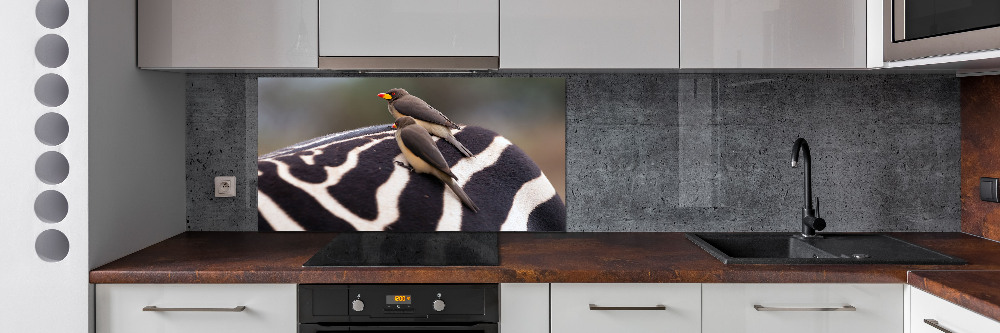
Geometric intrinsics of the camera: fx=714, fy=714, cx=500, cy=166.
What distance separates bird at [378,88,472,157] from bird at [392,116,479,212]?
3cm

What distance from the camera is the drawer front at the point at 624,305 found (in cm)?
185

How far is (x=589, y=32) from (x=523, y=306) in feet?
2.75

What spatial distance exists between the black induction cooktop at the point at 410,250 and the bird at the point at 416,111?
14.8 inches

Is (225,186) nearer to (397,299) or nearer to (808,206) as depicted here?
(397,299)

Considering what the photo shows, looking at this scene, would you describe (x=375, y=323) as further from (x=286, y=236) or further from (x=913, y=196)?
(x=913, y=196)

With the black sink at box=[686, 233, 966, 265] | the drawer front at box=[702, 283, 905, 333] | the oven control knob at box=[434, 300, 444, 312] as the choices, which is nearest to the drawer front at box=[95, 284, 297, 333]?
the oven control knob at box=[434, 300, 444, 312]

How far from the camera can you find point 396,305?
6.02ft

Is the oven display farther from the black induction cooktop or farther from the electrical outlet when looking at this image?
the electrical outlet

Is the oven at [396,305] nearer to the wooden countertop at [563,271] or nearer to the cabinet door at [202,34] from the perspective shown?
the wooden countertop at [563,271]

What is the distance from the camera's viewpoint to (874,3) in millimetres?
2109

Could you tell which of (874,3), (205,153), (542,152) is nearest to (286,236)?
(205,153)

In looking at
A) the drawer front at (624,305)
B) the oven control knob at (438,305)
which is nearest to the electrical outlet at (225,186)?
the oven control knob at (438,305)

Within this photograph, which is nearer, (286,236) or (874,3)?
(874,3)
